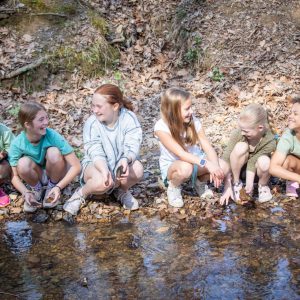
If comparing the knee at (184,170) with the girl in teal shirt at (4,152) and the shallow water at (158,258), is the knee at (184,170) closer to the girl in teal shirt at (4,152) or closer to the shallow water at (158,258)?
the shallow water at (158,258)

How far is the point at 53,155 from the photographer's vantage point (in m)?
4.45

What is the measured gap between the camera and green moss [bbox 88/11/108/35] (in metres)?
7.92

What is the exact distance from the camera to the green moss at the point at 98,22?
7922mm

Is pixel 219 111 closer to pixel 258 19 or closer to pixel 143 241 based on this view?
pixel 258 19

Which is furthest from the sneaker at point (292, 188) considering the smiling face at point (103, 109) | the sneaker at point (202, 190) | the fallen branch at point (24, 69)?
the fallen branch at point (24, 69)

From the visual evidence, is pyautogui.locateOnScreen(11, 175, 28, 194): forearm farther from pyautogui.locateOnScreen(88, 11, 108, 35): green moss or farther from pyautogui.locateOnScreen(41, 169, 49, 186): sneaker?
pyautogui.locateOnScreen(88, 11, 108, 35): green moss

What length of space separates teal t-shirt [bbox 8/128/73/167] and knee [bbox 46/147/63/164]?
0.14 feet

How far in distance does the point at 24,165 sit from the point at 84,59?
3459 millimetres

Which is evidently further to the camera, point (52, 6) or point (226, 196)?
point (52, 6)

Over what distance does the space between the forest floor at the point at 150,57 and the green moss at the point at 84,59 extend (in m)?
0.02

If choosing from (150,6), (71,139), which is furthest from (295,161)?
(150,6)

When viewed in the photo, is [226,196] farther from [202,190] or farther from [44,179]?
[44,179]

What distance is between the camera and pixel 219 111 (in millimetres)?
6820

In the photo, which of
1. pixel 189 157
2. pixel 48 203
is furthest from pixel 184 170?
pixel 48 203
